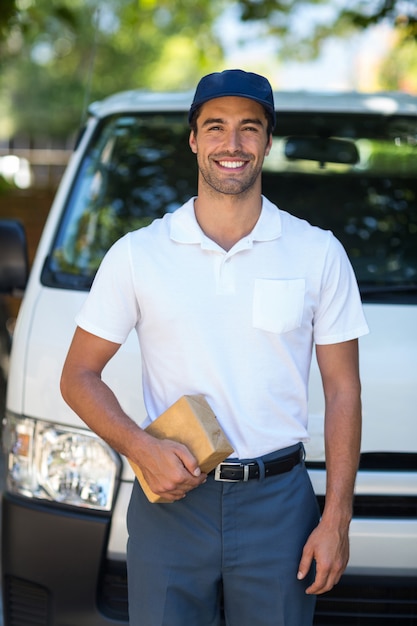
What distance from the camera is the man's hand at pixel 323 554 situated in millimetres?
2355

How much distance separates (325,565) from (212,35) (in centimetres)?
1465

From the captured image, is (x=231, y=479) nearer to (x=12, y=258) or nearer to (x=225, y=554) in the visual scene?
(x=225, y=554)

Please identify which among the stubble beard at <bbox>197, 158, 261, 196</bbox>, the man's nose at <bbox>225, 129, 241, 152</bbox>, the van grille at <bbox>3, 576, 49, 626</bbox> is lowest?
the van grille at <bbox>3, 576, 49, 626</bbox>

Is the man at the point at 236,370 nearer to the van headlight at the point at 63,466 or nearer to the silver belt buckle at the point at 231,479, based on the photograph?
the silver belt buckle at the point at 231,479

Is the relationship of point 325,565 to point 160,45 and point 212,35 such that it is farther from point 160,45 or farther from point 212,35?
point 160,45

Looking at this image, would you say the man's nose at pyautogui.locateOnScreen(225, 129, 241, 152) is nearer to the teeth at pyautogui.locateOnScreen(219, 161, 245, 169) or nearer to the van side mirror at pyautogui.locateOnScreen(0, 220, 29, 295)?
the teeth at pyautogui.locateOnScreen(219, 161, 245, 169)

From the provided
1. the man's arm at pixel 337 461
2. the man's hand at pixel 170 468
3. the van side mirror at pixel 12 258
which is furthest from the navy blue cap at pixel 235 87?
the van side mirror at pixel 12 258

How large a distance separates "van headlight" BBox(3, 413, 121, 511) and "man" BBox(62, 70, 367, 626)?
53 centimetres

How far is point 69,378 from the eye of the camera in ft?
8.01

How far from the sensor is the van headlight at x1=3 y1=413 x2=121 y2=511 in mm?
3002

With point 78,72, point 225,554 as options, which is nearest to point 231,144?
point 225,554

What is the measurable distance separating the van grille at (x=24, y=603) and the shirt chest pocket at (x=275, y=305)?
4.20 ft

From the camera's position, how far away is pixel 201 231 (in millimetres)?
2451

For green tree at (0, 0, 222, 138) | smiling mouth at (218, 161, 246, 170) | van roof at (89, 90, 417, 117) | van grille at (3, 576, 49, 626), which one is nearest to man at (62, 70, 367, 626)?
smiling mouth at (218, 161, 246, 170)
